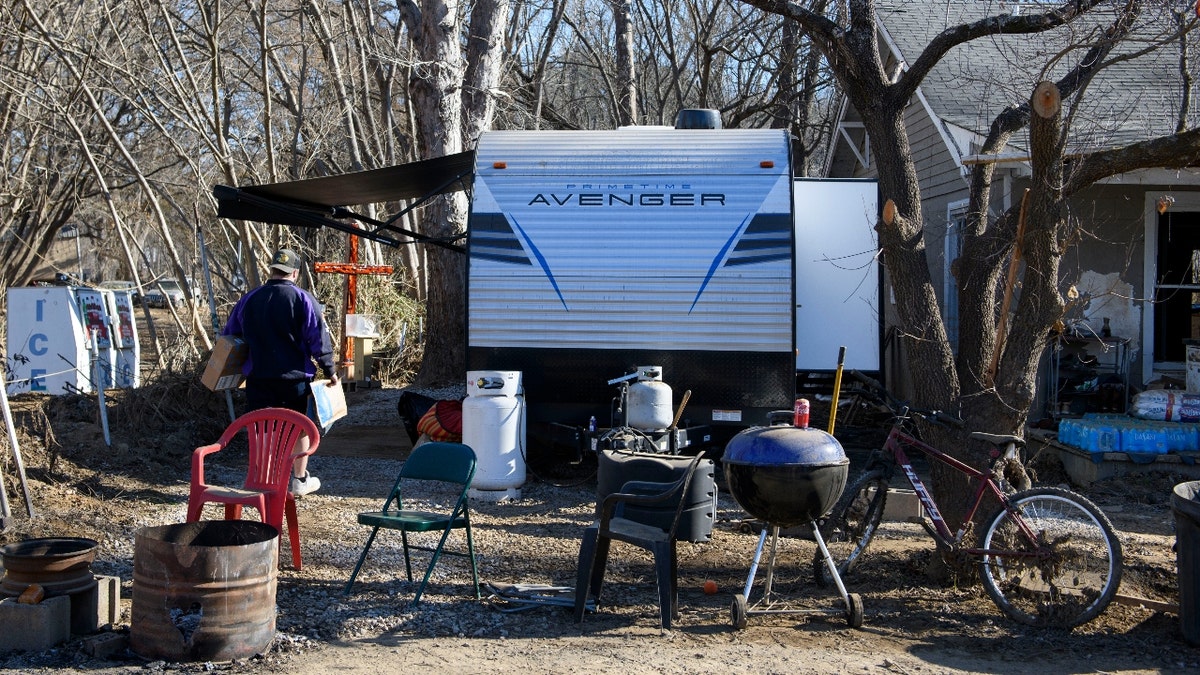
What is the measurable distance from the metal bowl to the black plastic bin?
5.38 ft

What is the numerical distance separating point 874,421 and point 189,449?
746cm

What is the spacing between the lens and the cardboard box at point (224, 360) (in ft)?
24.1

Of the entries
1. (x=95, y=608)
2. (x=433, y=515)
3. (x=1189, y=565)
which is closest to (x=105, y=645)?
(x=95, y=608)

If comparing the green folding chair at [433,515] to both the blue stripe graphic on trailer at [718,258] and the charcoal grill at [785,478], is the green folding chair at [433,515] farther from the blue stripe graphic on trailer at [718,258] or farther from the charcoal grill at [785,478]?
the blue stripe graphic on trailer at [718,258]

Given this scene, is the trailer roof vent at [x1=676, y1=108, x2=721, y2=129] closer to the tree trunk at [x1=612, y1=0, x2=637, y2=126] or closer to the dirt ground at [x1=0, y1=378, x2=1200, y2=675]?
the dirt ground at [x1=0, y1=378, x2=1200, y2=675]

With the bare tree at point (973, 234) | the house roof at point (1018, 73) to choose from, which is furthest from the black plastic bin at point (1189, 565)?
the house roof at point (1018, 73)

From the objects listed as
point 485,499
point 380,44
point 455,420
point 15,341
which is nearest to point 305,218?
point 455,420

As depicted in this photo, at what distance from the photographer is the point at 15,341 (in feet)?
45.5

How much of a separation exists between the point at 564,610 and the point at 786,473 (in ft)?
4.56

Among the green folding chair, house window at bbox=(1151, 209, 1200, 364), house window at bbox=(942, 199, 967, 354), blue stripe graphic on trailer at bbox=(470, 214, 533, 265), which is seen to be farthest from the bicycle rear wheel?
house window at bbox=(942, 199, 967, 354)

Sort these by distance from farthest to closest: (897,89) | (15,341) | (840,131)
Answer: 1. (840,131)
2. (15,341)
3. (897,89)

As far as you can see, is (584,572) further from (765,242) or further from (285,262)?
(765,242)

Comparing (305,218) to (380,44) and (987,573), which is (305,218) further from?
(380,44)

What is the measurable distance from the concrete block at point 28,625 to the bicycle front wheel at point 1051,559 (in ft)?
14.5
